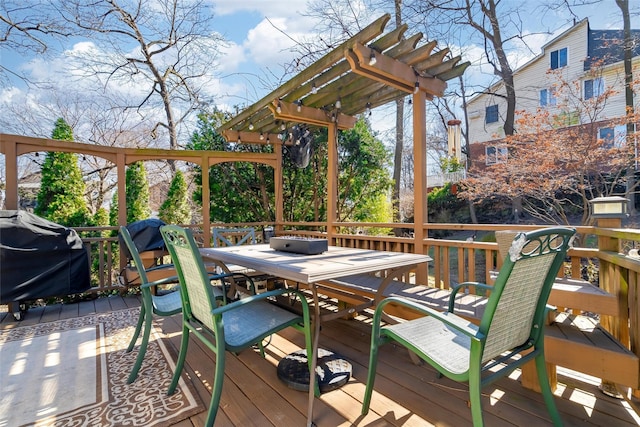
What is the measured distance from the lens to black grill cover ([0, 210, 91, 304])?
11.9 ft

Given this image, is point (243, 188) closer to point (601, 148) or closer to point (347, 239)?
point (347, 239)

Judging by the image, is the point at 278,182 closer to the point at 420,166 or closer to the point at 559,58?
the point at 420,166

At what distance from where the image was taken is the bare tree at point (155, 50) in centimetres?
850

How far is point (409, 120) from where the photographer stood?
10398 mm

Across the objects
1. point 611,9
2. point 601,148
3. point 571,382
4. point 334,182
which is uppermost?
point 611,9

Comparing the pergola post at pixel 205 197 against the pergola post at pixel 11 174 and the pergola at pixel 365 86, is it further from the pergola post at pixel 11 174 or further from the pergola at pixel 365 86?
the pergola post at pixel 11 174

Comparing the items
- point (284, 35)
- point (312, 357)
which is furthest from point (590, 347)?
point (284, 35)

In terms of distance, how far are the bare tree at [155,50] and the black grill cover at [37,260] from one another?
6.89 metres

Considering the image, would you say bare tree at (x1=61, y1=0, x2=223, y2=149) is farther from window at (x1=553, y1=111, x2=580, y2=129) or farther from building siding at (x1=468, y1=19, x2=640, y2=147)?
window at (x1=553, y1=111, x2=580, y2=129)

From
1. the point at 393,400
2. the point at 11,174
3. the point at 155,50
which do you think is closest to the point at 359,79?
the point at 393,400

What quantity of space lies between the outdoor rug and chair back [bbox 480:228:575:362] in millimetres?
1692

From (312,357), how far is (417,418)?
0.66m

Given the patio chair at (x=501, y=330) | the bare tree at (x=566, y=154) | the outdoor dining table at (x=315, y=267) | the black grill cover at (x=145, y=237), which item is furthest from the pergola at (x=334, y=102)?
the bare tree at (x=566, y=154)

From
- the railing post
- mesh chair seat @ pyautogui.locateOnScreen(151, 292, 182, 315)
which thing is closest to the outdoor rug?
mesh chair seat @ pyautogui.locateOnScreen(151, 292, 182, 315)
